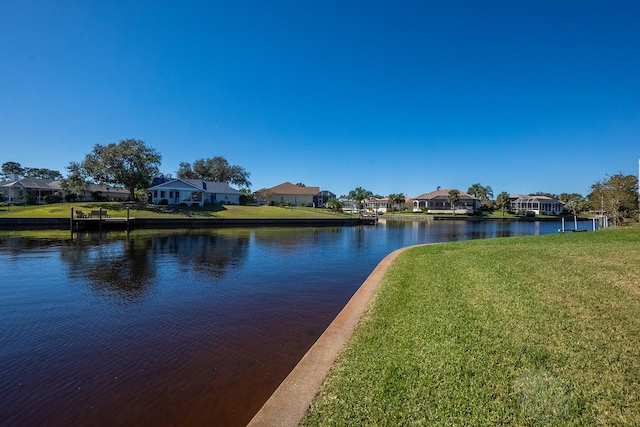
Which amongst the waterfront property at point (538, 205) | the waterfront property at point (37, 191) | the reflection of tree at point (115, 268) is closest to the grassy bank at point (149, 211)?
the waterfront property at point (37, 191)

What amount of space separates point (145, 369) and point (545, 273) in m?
8.77

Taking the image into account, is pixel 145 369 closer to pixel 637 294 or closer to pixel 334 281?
pixel 334 281

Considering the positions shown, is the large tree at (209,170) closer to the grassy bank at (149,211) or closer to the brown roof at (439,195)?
the grassy bank at (149,211)

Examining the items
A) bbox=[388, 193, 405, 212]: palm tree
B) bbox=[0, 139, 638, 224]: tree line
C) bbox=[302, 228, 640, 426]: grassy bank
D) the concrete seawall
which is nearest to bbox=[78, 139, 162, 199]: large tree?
bbox=[0, 139, 638, 224]: tree line

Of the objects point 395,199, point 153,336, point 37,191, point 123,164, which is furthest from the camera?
point 395,199

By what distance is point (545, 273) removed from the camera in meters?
8.22

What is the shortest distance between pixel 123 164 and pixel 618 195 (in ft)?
208

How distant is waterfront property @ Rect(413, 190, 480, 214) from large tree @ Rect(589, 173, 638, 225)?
53.5 m

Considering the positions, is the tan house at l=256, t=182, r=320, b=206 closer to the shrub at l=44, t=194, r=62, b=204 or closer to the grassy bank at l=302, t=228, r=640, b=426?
the shrub at l=44, t=194, r=62, b=204

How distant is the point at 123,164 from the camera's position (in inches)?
2160

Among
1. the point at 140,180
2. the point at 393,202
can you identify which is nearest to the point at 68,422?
the point at 140,180

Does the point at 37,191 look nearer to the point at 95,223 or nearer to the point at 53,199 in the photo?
the point at 53,199

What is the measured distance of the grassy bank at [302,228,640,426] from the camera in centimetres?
344

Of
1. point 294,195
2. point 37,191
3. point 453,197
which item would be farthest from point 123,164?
point 453,197
